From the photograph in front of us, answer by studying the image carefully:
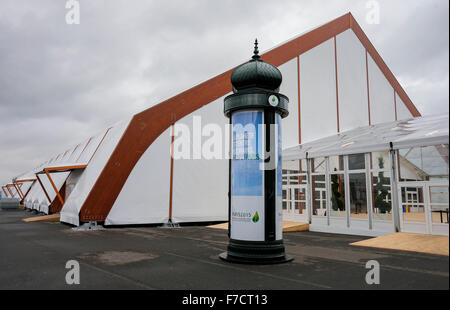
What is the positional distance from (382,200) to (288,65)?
11.4m

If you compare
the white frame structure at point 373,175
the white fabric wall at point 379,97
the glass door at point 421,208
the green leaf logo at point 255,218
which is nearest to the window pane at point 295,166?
the white frame structure at point 373,175

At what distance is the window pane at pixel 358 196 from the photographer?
43.4 feet

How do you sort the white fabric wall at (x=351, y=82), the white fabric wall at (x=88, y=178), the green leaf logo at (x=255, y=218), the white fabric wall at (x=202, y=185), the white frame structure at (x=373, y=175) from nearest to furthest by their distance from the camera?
the green leaf logo at (x=255, y=218) < the white frame structure at (x=373, y=175) < the white fabric wall at (x=88, y=178) < the white fabric wall at (x=202, y=185) < the white fabric wall at (x=351, y=82)

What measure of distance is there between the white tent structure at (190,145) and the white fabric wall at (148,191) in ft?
0.15

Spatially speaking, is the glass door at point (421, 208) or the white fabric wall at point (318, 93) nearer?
the glass door at point (421, 208)

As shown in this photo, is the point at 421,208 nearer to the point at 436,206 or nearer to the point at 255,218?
the point at 436,206

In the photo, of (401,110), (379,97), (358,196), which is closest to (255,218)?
(358,196)

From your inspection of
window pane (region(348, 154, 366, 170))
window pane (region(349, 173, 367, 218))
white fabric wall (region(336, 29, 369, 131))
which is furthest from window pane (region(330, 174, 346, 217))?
white fabric wall (region(336, 29, 369, 131))

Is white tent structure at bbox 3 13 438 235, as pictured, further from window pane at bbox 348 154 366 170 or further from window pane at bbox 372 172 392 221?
window pane at bbox 372 172 392 221

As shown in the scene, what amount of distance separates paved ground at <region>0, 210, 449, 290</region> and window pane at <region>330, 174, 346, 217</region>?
12.7 feet

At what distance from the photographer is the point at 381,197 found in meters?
12.7

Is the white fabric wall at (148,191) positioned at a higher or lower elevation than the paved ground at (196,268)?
higher

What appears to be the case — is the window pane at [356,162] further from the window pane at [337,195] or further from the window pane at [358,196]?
the window pane at [337,195]

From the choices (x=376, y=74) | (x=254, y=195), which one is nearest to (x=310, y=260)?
(x=254, y=195)
